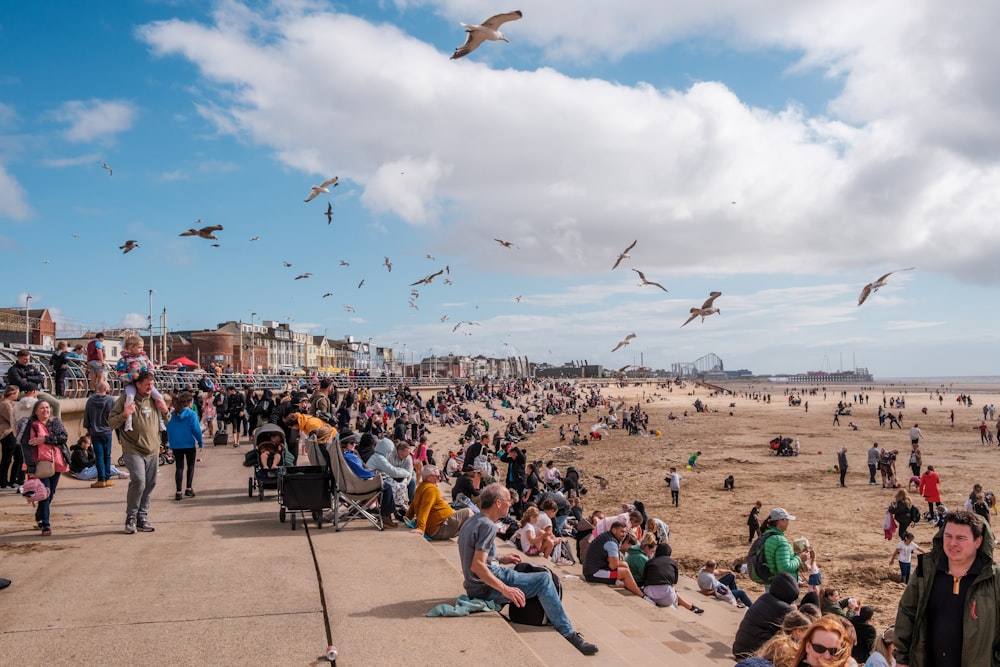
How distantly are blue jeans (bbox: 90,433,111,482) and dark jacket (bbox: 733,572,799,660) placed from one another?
29.7 feet

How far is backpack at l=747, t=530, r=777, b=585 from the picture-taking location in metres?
7.28

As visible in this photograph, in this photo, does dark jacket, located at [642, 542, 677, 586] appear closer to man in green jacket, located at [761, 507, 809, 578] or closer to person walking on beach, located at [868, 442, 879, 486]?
man in green jacket, located at [761, 507, 809, 578]

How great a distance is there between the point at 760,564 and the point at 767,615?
4.67ft

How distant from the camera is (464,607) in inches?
187

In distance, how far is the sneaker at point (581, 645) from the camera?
4609 millimetres

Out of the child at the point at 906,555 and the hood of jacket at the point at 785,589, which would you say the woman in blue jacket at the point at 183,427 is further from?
the child at the point at 906,555

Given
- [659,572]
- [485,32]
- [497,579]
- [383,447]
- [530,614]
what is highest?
[485,32]

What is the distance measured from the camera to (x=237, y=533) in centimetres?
734

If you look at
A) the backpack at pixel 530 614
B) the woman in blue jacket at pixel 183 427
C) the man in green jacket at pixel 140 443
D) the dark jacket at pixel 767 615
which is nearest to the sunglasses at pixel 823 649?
the backpack at pixel 530 614

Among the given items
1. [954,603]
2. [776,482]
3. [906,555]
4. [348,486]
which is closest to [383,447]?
[348,486]

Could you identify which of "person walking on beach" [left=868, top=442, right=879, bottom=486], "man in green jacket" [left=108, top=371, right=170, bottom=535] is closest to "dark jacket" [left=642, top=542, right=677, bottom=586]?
"man in green jacket" [left=108, top=371, right=170, bottom=535]

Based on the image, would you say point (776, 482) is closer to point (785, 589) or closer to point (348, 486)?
point (785, 589)

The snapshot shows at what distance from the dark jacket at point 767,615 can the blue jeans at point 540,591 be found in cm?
214

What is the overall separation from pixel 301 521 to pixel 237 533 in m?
0.92
